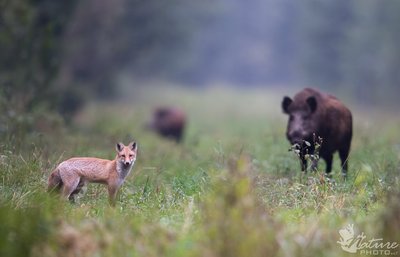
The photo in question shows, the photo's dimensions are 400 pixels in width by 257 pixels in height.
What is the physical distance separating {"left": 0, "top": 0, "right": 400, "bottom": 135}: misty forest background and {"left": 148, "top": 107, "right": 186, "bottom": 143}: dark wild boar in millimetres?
2731

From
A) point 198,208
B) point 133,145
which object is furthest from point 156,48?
point 198,208

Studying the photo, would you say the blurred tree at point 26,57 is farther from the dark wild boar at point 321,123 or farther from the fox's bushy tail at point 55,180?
the fox's bushy tail at point 55,180

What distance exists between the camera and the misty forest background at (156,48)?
17.6m

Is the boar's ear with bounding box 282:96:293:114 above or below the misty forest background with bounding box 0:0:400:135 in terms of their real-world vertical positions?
above

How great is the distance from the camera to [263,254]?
6.30 meters

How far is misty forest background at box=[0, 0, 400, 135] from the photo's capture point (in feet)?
57.8

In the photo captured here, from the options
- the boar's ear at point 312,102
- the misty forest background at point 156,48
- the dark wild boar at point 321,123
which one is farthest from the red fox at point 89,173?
the misty forest background at point 156,48

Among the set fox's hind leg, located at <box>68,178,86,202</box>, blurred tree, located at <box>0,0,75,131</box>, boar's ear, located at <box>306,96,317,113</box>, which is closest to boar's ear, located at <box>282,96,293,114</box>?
boar's ear, located at <box>306,96,317,113</box>

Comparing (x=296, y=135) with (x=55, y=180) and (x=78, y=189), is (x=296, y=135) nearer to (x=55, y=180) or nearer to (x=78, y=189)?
(x=78, y=189)

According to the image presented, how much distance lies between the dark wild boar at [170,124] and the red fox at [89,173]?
11.3 meters

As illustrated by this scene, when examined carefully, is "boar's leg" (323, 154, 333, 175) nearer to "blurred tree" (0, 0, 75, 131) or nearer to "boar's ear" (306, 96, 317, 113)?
"boar's ear" (306, 96, 317, 113)

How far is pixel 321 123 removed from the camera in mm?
11969

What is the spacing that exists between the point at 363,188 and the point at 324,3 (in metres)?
39.3

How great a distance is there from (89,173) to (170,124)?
472 inches
